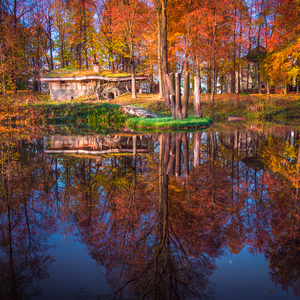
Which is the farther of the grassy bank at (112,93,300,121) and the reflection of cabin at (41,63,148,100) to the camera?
the reflection of cabin at (41,63,148,100)

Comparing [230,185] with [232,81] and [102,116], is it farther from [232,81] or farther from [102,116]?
[232,81]

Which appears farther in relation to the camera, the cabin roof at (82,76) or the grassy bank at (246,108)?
the cabin roof at (82,76)

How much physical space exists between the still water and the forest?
19.4 m

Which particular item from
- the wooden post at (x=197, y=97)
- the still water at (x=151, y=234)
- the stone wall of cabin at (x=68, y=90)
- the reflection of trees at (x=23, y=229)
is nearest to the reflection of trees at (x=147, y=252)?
the still water at (x=151, y=234)

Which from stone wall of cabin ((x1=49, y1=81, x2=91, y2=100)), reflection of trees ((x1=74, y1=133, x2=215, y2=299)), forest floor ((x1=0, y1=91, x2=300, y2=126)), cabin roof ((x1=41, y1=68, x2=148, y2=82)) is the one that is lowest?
reflection of trees ((x1=74, y1=133, x2=215, y2=299))

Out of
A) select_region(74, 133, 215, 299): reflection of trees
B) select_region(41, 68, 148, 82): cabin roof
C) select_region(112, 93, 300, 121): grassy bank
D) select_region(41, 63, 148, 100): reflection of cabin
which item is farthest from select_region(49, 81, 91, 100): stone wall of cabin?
select_region(74, 133, 215, 299): reflection of trees

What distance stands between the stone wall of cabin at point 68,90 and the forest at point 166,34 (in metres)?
4.96

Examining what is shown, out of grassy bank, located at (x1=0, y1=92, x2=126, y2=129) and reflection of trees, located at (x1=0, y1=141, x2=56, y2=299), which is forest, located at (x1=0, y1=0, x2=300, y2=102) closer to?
grassy bank, located at (x1=0, y1=92, x2=126, y2=129)

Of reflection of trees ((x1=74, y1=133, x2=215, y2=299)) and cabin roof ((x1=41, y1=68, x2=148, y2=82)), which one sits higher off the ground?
cabin roof ((x1=41, y1=68, x2=148, y2=82))

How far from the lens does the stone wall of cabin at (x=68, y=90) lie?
34938 millimetres

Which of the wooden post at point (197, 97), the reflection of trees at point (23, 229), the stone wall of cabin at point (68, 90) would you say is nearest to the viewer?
the reflection of trees at point (23, 229)

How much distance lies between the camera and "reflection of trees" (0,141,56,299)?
2.06m

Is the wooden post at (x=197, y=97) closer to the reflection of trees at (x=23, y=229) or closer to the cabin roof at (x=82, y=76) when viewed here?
the reflection of trees at (x=23, y=229)

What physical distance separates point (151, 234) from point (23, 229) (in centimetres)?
144
